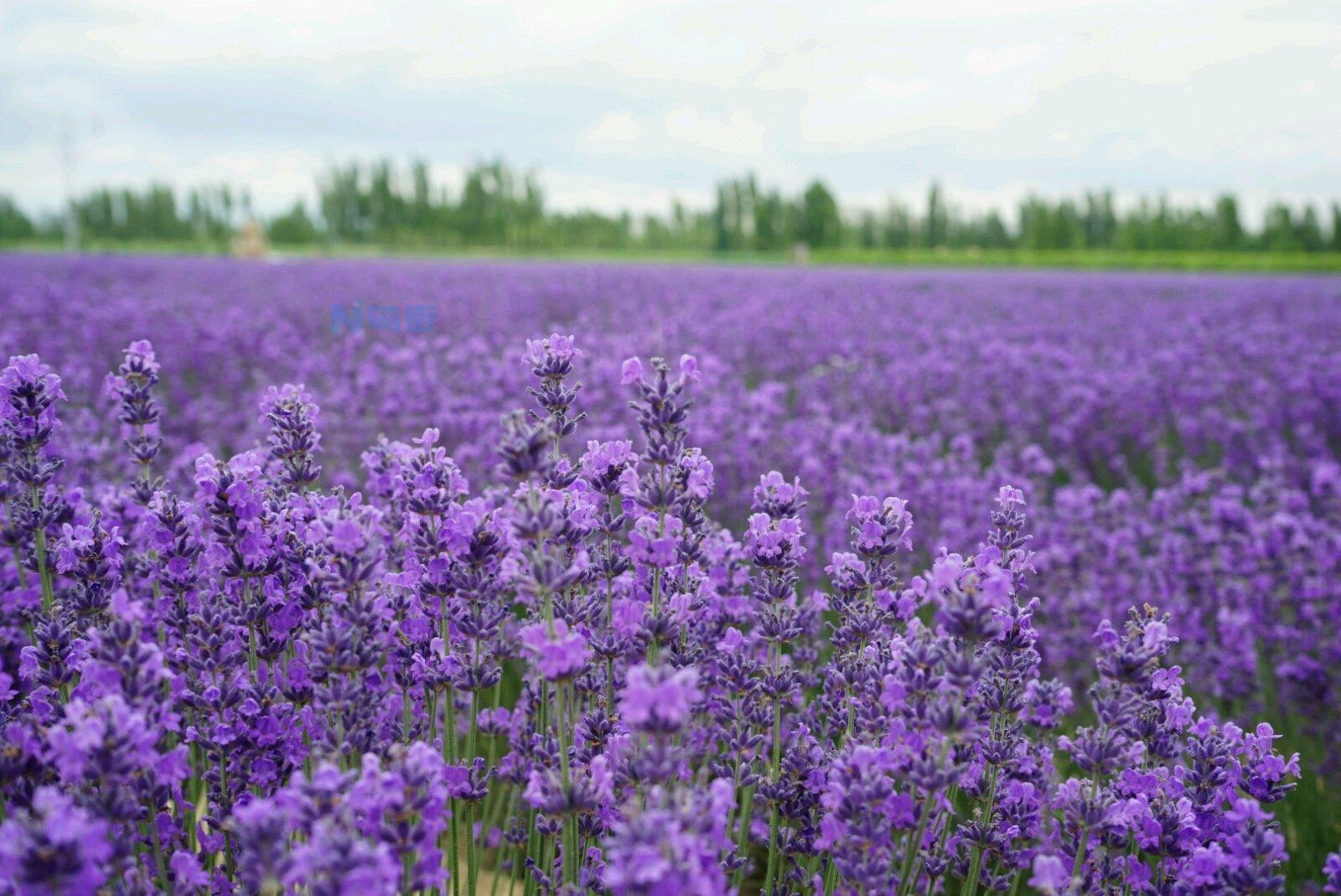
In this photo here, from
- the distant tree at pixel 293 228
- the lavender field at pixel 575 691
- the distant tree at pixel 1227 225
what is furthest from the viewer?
the distant tree at pixel 293 228

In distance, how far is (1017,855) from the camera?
1.44 meters

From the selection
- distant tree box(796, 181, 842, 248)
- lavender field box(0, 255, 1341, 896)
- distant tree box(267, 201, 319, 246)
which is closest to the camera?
lavender field box(0, 255, 1341, 896)

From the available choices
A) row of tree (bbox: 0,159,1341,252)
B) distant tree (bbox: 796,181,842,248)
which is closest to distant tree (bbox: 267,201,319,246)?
row of tree (bbox: 0,159,1341,252)

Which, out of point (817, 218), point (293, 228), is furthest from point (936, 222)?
point (293, 228)

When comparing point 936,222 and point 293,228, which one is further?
point 293,228

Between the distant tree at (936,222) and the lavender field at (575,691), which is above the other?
the distant tree at (936,222)

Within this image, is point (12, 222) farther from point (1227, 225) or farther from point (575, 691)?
point (575, 691)

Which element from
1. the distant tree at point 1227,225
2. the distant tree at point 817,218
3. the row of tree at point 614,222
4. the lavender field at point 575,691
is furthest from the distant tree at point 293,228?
the lavender field at point 575,691

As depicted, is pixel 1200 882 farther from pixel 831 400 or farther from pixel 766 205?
pixel 766 205

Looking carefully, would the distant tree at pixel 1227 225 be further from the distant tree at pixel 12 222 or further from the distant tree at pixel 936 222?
the distant tree at pixel 12 222

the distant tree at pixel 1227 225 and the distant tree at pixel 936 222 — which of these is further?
the distant tree at pixel 936 222

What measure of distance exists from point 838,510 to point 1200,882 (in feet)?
8.11

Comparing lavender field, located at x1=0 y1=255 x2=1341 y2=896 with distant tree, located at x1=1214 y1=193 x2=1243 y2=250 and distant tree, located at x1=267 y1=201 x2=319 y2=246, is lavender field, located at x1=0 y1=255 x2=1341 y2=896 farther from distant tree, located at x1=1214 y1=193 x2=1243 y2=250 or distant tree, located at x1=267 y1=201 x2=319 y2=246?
distant tree, located at x1=267 y1=201 x2=319 y2=246

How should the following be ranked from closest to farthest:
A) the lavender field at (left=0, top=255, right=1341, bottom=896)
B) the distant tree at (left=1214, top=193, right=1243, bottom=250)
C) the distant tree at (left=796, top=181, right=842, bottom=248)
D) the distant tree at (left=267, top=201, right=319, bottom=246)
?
the lavender field at (left=0, top=255, right=1341, bottom=896), the distant tree at (left=1214, top=193, right=1243, bottom=250), the distant tree at (left=796, top=181, right=842, bottom=248), the distant tree at (left=267, top=201, right=319, bottom=246)
